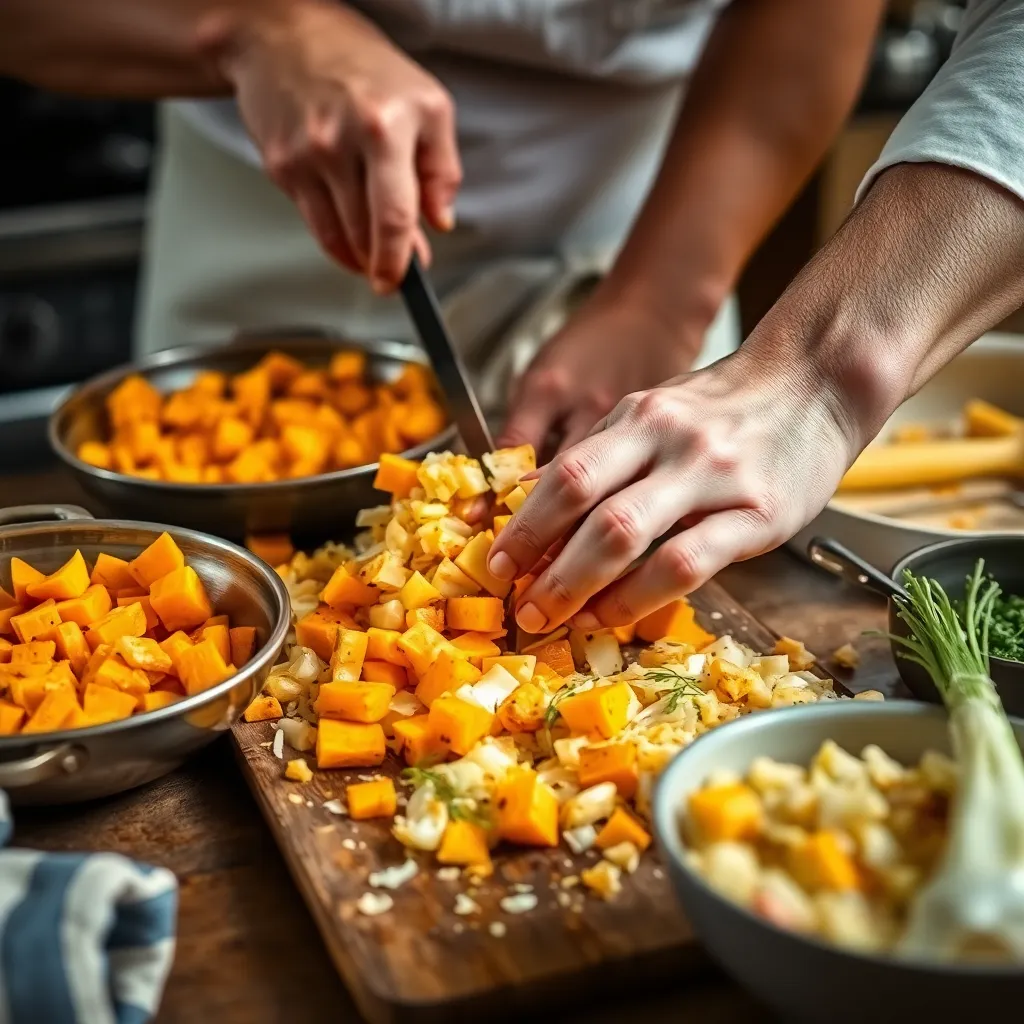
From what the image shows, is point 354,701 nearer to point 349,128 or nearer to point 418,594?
point 418,594

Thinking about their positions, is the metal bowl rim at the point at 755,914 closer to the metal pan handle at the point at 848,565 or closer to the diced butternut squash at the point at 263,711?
the metal pan handle at the point at 848,565

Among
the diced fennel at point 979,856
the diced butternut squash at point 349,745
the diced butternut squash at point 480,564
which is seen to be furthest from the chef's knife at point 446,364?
the diced fennel at point 979,856

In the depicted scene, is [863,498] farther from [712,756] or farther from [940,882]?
[940,882]

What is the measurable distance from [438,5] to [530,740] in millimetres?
1178

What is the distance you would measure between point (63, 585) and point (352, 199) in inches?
25.1

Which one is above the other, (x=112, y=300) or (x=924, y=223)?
(x=924, y=223)

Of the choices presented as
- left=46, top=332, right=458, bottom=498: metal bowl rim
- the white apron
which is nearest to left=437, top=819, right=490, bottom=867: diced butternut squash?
left=46, top=332, right=458, bottom=498: metal bowl rim

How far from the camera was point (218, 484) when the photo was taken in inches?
62.4

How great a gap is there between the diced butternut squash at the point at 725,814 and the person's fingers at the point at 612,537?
31 centimetres

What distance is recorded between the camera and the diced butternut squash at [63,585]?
4.36ft

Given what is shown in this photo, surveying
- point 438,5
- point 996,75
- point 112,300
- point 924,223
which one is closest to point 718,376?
point 924,223

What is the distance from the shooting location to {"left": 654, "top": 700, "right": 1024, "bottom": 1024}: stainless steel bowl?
2.57 ft

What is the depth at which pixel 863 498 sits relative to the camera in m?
1.79

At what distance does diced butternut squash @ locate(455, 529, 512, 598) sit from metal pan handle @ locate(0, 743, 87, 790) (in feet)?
1.44
